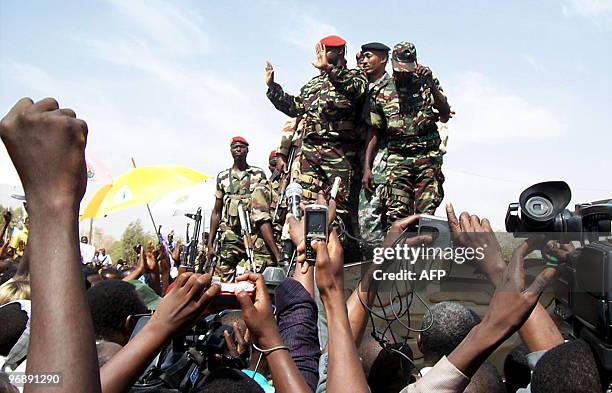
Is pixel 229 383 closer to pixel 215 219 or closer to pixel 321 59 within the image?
pixel 321 59

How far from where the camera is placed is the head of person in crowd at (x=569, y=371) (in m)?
1.76

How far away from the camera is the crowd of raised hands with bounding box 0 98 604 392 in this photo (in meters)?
1.12

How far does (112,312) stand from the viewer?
9.12 feet

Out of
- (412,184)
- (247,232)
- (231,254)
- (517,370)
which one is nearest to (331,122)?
(412,184)

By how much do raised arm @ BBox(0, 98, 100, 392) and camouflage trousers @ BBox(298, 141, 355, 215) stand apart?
15.3 feet

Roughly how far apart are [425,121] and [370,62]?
→ 90cm

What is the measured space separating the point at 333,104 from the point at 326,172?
23.9 inches

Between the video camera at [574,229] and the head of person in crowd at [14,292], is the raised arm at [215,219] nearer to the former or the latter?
the head of person in crowd at [14,292]

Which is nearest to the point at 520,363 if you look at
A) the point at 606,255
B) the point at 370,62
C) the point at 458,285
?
the point at 458,285

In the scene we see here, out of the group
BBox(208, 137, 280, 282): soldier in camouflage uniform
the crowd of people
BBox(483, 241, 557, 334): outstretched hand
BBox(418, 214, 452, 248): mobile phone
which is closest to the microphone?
the crowd of people

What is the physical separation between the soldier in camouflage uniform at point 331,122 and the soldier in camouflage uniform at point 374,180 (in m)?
0.18

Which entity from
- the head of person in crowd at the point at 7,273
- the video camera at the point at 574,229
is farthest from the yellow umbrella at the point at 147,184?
the video camera at the point at 574,229

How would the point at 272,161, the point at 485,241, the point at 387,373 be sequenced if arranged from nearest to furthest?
the point at 485,241
the point at 387,373
the point at 272,161

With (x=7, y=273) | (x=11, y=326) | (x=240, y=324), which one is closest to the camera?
(x=11, y=326)
